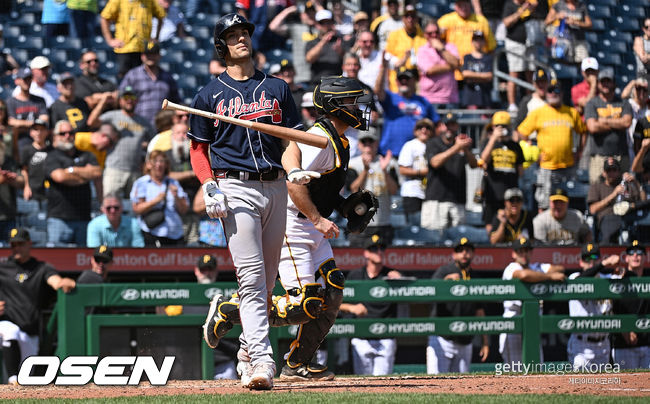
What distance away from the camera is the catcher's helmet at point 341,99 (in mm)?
6719

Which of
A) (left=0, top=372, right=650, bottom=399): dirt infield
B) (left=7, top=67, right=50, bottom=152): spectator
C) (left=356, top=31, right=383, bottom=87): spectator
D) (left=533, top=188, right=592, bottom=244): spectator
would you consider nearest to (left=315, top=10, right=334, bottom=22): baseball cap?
(left=356, top=31, right=383, bottom=87): spectator

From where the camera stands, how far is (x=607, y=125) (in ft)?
40.8

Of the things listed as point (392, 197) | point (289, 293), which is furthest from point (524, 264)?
point (289, 293)

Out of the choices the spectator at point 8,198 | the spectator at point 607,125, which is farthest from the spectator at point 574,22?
the spectator at point 8,198

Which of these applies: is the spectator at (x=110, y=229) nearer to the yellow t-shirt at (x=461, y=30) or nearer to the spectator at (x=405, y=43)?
the spectator at (x=405, y=43)

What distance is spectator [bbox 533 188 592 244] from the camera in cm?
1144

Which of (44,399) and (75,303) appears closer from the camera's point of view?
(44,399)

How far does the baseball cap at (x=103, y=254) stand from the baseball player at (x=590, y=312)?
171 inches

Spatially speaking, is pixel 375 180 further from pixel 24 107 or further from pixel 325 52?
pixel 24 107

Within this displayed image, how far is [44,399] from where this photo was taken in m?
6.13

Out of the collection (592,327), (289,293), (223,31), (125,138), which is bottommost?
(592,327)

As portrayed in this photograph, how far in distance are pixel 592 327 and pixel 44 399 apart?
5.61m

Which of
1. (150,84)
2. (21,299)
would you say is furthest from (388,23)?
(21,299)

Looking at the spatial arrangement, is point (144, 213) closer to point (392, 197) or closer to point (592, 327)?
point (392, 197)
